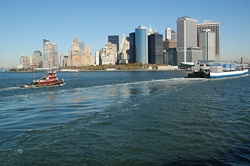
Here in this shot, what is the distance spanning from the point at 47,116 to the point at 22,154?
10407 millimetres

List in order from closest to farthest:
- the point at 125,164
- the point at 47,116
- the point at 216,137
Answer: the point at 125,164
the point at 216,137
the point at 47,116

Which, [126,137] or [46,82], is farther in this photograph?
[46,82]

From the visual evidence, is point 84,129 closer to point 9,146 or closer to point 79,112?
point 9,146

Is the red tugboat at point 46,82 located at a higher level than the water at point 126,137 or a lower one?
higher

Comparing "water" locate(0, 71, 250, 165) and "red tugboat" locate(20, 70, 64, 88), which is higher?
"red tugboat" locate(20, 70, 64, 88)

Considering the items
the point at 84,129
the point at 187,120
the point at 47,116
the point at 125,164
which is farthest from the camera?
the point at 47,116

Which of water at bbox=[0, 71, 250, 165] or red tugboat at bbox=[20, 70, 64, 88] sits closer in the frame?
water at bbox=[0, 71, 250, 165]

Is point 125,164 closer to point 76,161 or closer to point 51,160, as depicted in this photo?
point 76,161

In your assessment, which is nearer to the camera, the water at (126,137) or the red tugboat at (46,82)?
the water at (126,137)

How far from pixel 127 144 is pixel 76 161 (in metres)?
3.60

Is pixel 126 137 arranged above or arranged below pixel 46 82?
below

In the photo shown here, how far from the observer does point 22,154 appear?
13.9m

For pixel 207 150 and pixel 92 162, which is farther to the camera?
pixel 207 150

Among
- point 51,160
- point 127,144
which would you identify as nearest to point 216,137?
Result: point 127,144
